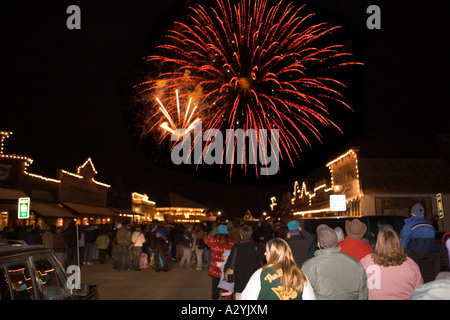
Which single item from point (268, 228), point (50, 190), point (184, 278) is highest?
point (50, 190)

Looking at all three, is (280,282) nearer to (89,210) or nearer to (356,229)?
(356,229)

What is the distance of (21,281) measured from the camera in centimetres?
393

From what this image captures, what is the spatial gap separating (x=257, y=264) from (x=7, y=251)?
4.47 metres

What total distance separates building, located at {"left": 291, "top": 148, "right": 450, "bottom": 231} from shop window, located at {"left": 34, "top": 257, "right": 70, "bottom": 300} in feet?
88.5

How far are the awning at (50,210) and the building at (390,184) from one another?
720 inches

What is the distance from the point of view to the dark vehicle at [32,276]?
144 inches

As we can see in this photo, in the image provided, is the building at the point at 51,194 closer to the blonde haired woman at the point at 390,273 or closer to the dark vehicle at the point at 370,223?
the dark vehicle at the point at 370,223

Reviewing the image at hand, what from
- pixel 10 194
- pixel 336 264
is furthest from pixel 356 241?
pixel 10 194

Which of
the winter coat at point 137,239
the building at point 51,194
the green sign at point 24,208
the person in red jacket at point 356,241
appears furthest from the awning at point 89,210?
the person in red jacket at point 356,241

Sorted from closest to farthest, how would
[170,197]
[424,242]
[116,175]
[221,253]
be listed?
1. [424,242]
2. [221,253]
3. [116,175]
4. [170,197]

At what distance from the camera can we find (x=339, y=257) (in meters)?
4.57

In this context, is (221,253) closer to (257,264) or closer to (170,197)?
(257,264)

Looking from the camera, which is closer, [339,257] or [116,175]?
[339,257]

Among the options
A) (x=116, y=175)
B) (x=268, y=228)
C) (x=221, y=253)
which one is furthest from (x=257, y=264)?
(x=116, y=175)
